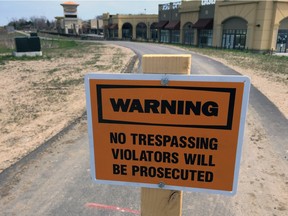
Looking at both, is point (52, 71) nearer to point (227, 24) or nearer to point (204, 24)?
point (227, 24)

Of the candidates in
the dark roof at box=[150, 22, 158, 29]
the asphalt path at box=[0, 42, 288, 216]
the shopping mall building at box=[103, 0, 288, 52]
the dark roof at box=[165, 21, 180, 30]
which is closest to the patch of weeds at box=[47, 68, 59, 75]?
the asphalt path at box=[0, 42, 288, 216]

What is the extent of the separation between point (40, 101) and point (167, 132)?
37.2 feet

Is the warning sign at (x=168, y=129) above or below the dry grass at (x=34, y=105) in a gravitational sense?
above

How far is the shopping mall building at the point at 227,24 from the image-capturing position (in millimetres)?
34188

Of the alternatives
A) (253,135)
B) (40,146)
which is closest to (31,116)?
(40,146)

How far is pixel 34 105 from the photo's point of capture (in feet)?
37.3

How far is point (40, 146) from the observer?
689 centimetres

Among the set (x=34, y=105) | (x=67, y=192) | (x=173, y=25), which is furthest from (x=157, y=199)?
(x=173, y=25)

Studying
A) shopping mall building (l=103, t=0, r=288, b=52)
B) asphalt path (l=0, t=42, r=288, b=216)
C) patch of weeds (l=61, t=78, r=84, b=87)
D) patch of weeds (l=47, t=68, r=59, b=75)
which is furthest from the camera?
shopping mall building (l=103, t=0, r=288, b=52)

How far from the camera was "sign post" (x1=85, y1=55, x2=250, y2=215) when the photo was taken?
5.13 feet

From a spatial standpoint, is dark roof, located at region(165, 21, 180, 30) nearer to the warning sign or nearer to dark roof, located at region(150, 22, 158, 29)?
dark roof, located at region(150, 22, 158, 29)

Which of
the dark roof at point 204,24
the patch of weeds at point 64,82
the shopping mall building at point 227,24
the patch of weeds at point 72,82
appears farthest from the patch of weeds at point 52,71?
the dark roof at point 204,24

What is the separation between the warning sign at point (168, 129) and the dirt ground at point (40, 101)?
504 cm

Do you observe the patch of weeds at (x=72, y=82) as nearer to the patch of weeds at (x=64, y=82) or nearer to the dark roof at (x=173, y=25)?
the patch of weeds at (x=64, y=82)
